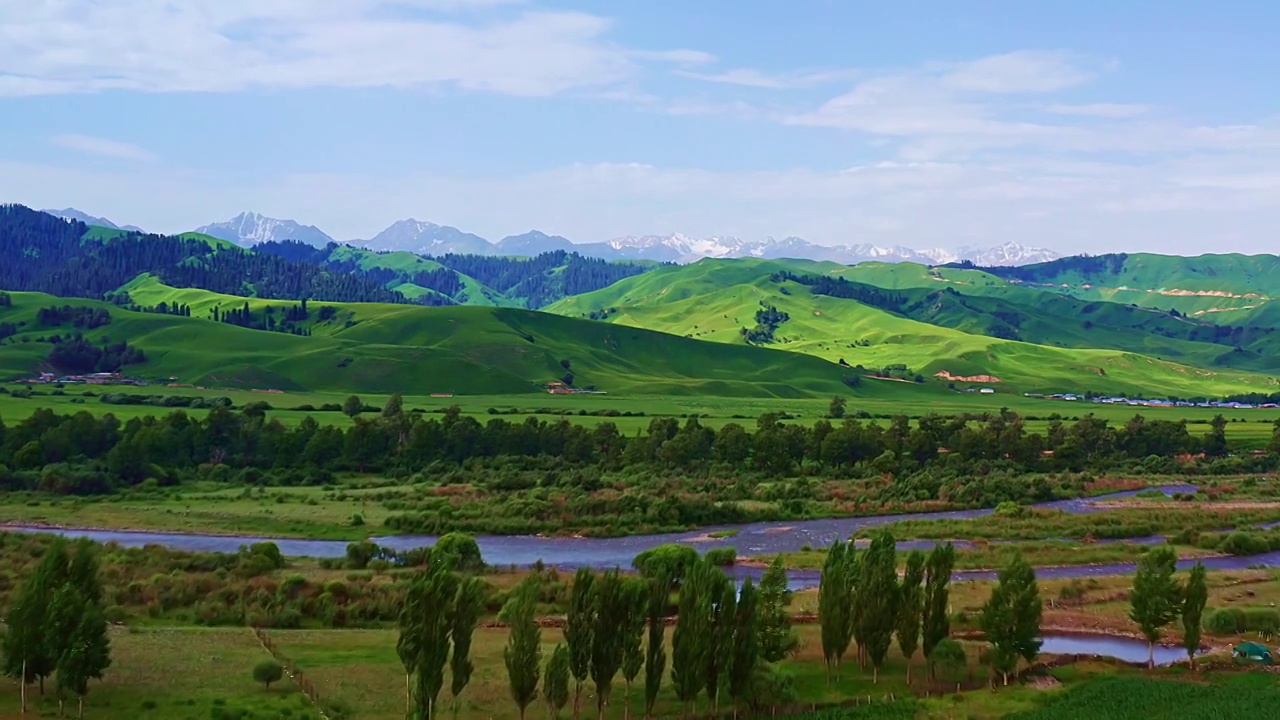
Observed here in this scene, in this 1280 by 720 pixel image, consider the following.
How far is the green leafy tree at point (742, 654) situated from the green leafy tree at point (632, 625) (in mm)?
4363

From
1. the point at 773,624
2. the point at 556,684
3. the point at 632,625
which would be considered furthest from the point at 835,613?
the point at 556,684

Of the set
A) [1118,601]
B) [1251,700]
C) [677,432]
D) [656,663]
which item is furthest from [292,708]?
[677,432]

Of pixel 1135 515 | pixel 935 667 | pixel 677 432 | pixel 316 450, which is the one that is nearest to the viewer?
pixel 935 667

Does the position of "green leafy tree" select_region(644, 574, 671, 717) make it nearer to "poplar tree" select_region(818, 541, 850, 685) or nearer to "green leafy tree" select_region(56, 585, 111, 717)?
"poplar tree" select_region(818, 541, 850, 685)

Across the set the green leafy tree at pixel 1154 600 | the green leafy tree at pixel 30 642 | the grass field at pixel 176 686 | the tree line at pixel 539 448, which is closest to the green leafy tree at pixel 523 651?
the grass field at pixel 176 686

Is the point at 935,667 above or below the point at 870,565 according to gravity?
below

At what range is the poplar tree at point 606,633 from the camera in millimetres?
47906

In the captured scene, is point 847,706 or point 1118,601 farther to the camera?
point 1118,601

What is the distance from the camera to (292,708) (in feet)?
153

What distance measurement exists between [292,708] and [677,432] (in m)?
108

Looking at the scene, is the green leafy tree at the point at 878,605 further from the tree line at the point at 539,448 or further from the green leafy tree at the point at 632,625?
the tree line at the point at 539,448

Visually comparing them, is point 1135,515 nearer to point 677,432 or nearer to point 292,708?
point 677,432

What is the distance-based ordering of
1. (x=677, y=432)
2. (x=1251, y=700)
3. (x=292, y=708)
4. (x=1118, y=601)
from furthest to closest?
(x=677, y=432) < (x=1118, y=601) < (x=1251, y=700) < (x=292, y=708)

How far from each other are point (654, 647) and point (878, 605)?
14161mm
